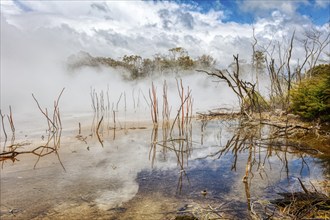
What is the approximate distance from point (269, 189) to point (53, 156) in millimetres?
5363

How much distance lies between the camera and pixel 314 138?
9.39 m

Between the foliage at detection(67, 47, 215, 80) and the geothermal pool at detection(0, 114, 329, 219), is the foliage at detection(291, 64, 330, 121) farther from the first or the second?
the foliage at detection(67, 47, 215, 80)

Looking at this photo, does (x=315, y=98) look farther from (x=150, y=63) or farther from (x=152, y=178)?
(x=150, y=63)

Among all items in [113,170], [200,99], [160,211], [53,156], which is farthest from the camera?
[200,99]

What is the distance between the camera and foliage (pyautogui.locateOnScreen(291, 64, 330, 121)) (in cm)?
1104

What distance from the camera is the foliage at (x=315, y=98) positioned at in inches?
435

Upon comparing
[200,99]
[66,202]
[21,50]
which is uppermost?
[21,50]

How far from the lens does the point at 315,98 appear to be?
1134 centimetres

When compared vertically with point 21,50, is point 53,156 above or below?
below

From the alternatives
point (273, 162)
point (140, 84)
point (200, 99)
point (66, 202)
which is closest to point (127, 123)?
point (273, 162)

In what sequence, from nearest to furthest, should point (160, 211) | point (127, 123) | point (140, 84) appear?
point (160, 211), point (127, 123), point (140, 84)

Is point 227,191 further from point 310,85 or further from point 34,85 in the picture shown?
point 34,85

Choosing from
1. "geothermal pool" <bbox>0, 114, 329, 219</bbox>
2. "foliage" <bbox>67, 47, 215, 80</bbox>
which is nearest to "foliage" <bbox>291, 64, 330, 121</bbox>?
"geothermal pool" <bbox>0, 114, 329, 219</bbox>

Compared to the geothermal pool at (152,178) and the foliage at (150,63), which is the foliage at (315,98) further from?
the foliage at (150,63)
